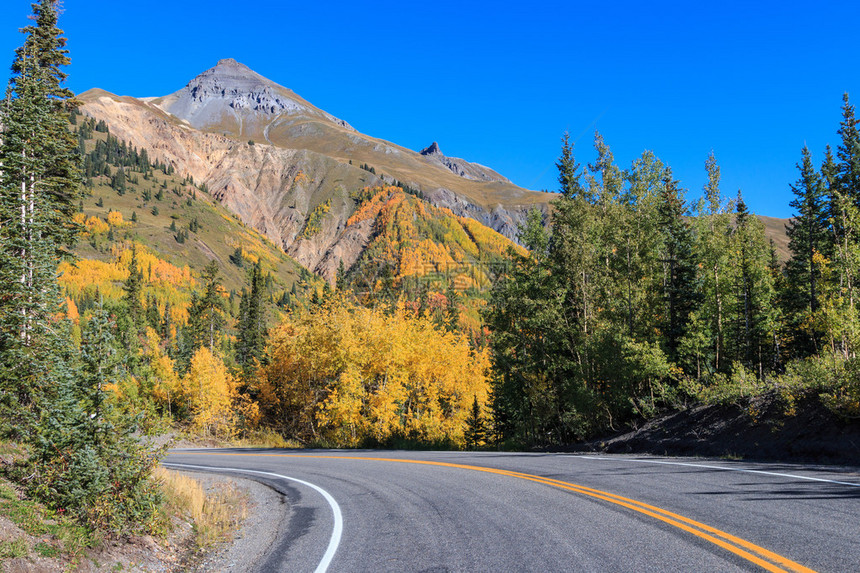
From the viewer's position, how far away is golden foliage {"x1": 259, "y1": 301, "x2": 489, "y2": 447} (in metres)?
28.5

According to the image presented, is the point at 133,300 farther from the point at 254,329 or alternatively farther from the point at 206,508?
the point at 206,508

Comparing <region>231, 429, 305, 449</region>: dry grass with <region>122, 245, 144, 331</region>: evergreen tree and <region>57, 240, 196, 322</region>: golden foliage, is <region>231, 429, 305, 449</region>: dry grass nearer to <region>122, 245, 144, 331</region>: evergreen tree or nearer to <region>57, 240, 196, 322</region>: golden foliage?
<region>122, 245, 144, 331</region>: evergreen tree

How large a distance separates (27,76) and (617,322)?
24.4 meters

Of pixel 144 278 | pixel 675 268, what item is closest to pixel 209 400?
pixel 675 268

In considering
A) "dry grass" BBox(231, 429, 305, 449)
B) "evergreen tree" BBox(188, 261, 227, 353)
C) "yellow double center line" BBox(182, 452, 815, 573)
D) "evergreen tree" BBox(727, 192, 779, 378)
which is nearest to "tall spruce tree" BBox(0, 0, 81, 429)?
"yellow double center line" BBox(182, 452, 815, 573)

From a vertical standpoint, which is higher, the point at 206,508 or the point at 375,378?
the point at 375,378

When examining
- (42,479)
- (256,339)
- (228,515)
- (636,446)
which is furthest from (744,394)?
(256,339)

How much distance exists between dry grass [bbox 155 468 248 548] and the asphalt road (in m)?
1.04

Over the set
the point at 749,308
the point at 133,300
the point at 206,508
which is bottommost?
the point at 206,508

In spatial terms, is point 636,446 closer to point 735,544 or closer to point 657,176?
point 735,544

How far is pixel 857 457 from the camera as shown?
10211 mm

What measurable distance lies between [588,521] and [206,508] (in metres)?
6.96

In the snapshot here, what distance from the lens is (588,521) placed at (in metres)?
6.43

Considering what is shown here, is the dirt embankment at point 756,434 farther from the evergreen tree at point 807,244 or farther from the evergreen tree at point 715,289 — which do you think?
the evergreen tree at point 807,244
